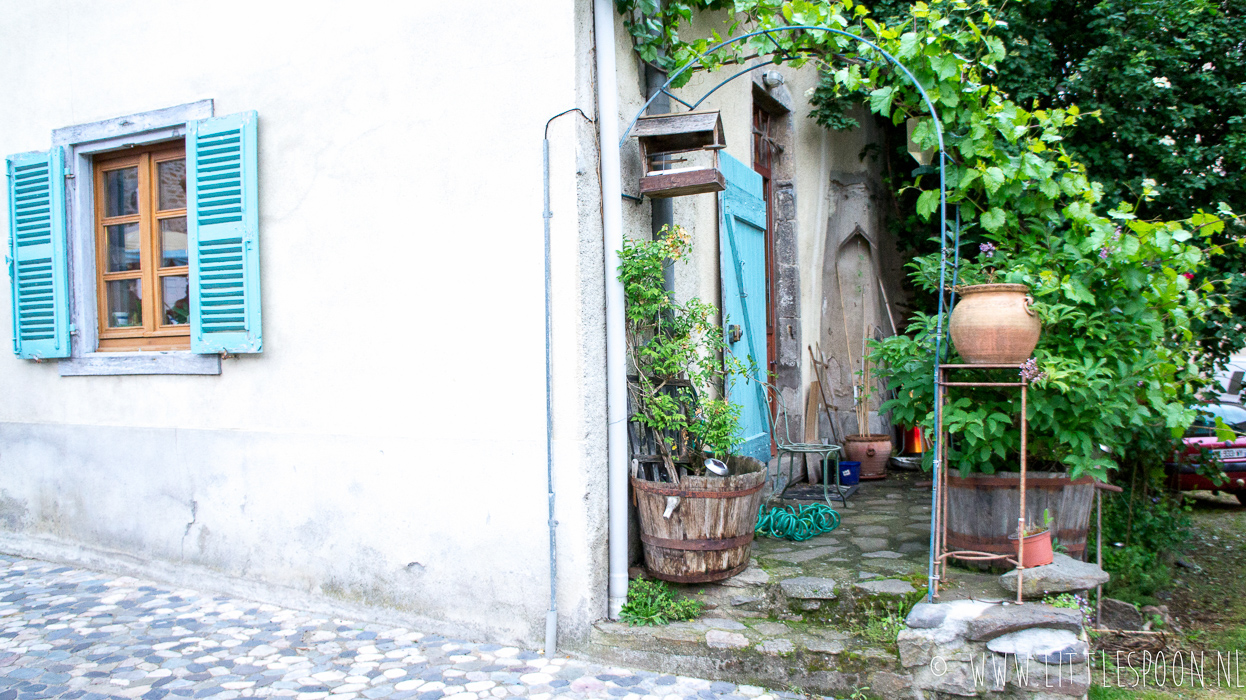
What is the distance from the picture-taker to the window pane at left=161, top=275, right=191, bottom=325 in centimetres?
487

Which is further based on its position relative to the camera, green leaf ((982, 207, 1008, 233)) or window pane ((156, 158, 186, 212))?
window pane ((156, 158, 186, 212))

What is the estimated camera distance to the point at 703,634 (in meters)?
3.50

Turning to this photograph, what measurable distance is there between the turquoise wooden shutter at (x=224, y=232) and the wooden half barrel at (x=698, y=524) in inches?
89.2

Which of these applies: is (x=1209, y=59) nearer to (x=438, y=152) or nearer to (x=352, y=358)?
(x=438, y=152)

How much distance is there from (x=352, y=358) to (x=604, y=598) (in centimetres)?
170

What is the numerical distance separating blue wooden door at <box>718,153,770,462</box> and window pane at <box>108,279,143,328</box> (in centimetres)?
346

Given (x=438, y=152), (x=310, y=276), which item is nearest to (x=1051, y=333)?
(x=438, y=152)

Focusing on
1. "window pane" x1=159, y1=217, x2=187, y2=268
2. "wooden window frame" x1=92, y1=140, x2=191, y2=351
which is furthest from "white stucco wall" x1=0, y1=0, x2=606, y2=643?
"window pane" x1=159, y1=217, x2=187, y2=268

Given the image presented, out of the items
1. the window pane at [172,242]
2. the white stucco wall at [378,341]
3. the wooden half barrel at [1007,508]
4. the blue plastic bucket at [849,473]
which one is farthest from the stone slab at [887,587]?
the window pane at [172,242]

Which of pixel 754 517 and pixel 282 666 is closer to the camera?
pixel 282 666

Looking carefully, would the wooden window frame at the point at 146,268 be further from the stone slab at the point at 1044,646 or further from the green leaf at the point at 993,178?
the stone slab at the point at 1044,646

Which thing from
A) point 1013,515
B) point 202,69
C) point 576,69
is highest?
point 202,69

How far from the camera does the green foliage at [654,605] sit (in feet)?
12.0

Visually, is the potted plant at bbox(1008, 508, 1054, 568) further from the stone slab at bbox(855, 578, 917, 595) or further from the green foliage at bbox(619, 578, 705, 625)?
the green foliage at bbox(619, 578, 705, 625)
